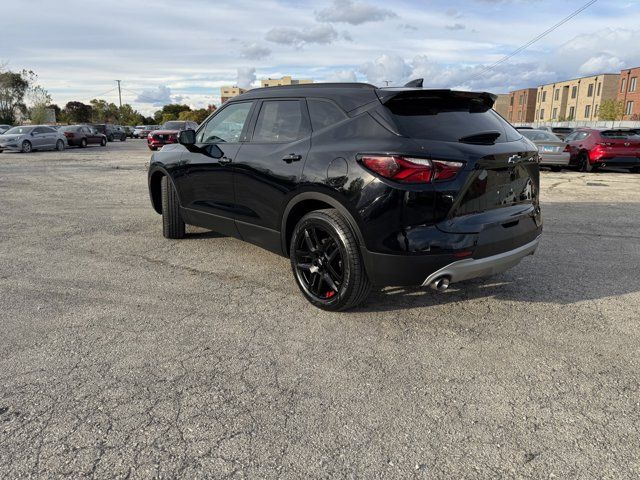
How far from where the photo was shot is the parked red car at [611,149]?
1540 cm

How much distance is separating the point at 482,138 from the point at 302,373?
219 centimetres

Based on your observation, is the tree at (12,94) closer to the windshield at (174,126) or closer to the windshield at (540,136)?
the windshield at (174,126)

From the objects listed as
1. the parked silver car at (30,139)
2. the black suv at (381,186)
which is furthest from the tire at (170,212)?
the parked silver car at (30,139)

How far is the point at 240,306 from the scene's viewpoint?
4.18 meters

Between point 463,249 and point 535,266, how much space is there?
7.43ft

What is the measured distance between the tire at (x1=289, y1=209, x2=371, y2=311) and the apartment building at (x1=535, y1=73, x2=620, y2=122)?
81.6 m

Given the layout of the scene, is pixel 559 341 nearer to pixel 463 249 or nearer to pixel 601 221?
pixel 463 249

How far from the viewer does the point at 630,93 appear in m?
66.1

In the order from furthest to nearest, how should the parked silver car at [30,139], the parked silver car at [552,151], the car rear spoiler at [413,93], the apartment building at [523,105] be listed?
the apartment building at [523,105]
the parked silver car at [30,139]
the parked silver car at [552,151]
the car rear spoiler at [413,93]

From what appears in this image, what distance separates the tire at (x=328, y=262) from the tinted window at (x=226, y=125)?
1.46 m

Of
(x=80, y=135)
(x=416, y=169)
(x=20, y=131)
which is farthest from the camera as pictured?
(x=80, y=135)

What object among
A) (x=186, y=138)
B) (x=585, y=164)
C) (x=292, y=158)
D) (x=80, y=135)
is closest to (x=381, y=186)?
(x=292, y=158)

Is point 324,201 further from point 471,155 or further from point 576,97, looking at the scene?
point 576,97

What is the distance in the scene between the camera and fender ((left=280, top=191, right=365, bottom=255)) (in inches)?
142
